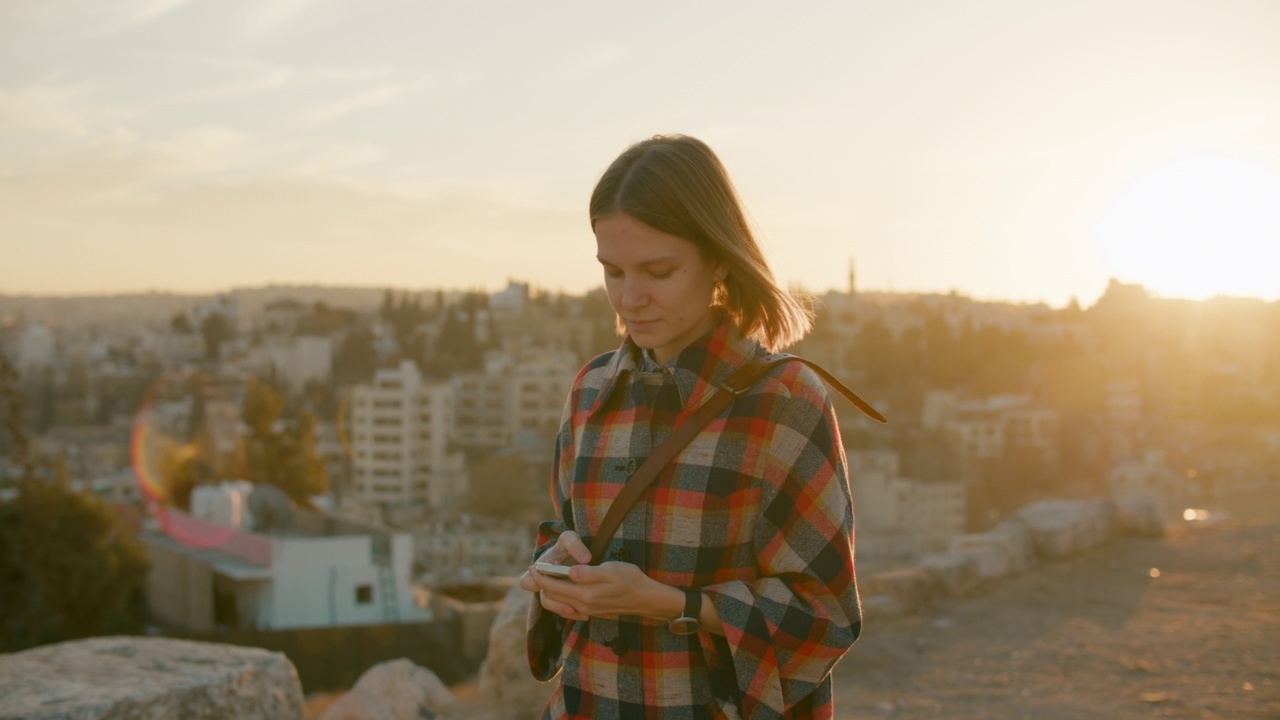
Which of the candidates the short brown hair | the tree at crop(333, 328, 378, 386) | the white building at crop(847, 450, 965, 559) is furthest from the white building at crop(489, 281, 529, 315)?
the short brown hair

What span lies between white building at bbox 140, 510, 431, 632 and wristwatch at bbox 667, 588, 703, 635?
1954 centimetres

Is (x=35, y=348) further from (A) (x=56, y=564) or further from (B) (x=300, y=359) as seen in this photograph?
(A) (x=56, y=564)

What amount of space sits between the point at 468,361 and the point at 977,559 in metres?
56.7

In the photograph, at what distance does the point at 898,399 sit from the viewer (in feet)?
174

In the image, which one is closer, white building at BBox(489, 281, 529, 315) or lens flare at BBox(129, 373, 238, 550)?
lens flare at BBox(129, 373, 238, 550)

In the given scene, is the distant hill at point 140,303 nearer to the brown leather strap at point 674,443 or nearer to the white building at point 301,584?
the white building at point 301,584

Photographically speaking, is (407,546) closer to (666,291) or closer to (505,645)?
(505,645)

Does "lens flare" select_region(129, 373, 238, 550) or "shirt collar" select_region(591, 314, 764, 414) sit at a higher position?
"shirt collar" select_region(591, 314, 764, 414)

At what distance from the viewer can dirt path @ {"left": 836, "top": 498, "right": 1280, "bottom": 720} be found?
162 inches

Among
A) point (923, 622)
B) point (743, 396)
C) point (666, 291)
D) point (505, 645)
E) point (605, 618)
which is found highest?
point (666, 291)

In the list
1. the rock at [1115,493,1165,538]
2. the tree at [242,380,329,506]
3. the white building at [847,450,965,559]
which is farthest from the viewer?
the white building at [847,450,965,559]

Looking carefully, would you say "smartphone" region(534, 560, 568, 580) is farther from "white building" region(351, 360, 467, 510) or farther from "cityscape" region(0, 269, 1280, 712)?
"white building" region(351, 360, 467, 510)

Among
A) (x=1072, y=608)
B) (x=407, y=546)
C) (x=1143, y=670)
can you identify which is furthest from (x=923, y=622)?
(x=407, y=546)

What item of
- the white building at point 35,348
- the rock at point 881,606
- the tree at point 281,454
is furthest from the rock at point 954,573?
the white building at point 35,348
